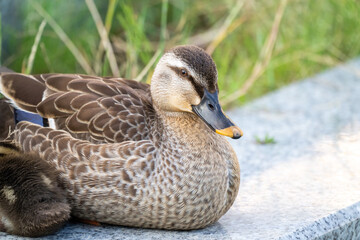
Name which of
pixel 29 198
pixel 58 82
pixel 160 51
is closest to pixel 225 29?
pixel 160 51

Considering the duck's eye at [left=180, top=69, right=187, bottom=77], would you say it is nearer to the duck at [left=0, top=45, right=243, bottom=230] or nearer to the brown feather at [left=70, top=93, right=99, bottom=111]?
the duck at [left=0, top=45, right=243, bottom=230]

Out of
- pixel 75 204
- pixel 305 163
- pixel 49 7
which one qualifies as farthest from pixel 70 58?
pixel 75 204

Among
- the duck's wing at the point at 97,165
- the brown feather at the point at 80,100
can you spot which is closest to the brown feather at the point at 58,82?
the brown feather at the point at 80,100

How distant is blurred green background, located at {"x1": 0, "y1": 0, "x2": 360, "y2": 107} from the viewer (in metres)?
4.83

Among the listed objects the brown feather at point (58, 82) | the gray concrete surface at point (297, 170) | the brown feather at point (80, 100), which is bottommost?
the gray concrete surface at point (297, 170)

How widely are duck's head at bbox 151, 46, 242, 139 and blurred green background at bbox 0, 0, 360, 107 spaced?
63.4 inches

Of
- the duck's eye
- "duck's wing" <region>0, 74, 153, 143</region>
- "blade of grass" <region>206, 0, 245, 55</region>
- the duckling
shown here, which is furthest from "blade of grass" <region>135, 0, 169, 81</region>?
the duckling

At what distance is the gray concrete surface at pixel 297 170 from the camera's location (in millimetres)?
2994

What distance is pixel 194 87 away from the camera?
2883 millimetres

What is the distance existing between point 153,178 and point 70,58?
2.81 m

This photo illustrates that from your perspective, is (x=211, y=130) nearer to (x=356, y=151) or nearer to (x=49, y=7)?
(x=356, y=151)

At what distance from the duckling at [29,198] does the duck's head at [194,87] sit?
0.62 metres

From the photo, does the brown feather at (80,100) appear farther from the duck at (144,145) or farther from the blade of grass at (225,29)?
the blade of grass at (225,29)

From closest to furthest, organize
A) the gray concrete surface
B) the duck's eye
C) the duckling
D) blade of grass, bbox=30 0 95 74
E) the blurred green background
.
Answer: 1. the duckling
2. the duck's eye
3. the gray concrete surface
4. blade of grass, bbox=30 0 95 74
5. the blurred green background
